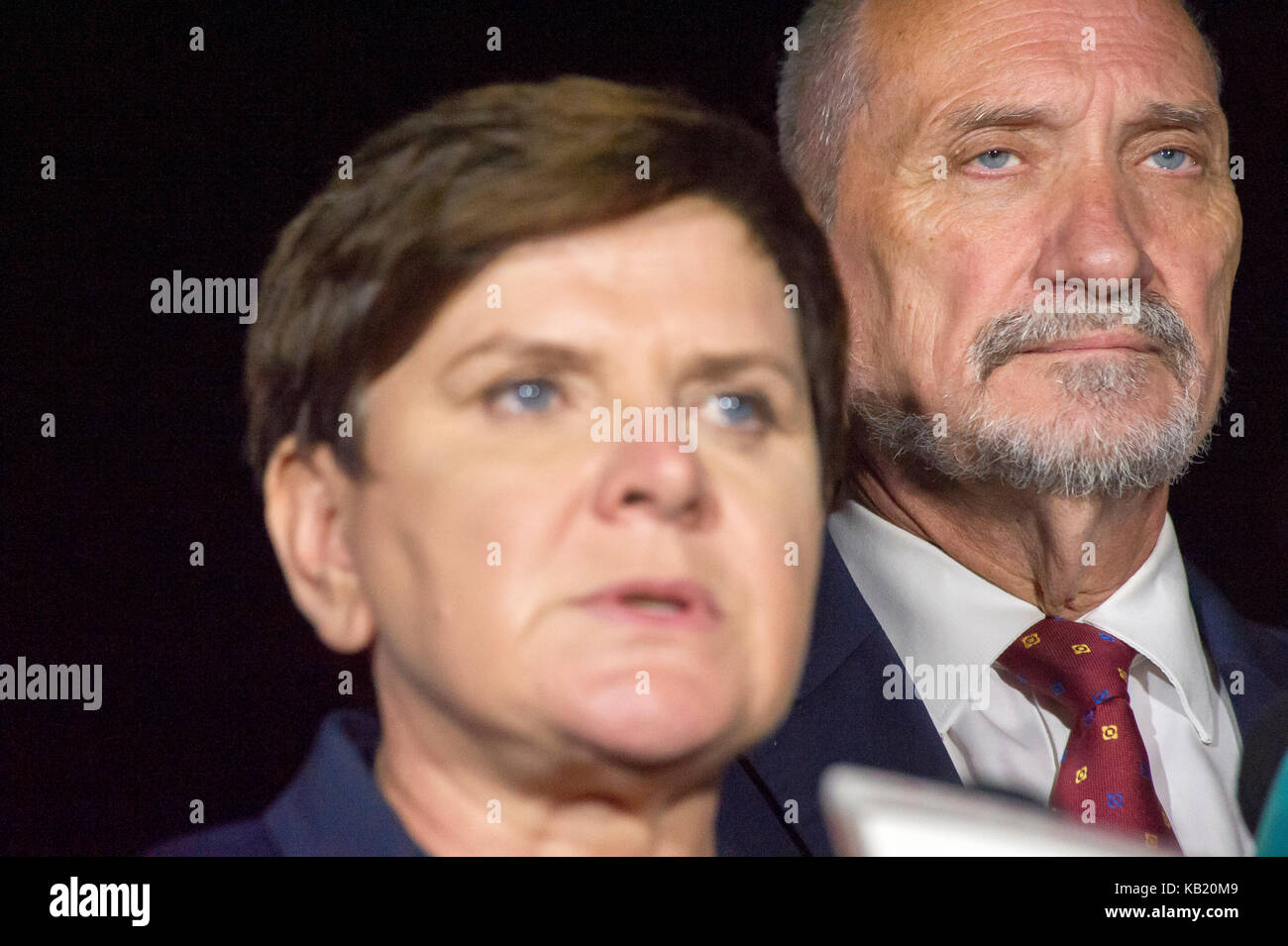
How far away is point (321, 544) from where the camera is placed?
4.54 feet

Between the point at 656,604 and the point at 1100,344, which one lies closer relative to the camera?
the point at 656,604

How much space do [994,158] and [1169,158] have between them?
0.20 meters

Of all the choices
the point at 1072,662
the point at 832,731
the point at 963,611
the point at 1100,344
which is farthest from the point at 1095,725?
the point at 1100,344

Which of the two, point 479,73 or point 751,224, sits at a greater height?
point 479,73

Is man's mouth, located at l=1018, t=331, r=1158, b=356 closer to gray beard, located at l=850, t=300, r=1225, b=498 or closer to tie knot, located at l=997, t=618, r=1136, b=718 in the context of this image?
gray beard, located at l=850, t=300, r=1225, b=498

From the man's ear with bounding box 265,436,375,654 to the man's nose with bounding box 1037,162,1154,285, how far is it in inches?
30.9

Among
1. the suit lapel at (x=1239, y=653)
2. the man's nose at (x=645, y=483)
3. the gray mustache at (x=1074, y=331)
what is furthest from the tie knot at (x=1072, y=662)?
the man's nose at (x=645, y=483)

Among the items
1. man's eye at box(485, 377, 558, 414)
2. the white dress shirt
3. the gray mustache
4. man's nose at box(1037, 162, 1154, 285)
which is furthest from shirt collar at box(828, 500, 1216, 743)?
man's eye at box(485, 377, 558, 414)

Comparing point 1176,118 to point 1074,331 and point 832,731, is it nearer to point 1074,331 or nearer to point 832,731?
point 1074,331

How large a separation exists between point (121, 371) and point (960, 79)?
930 millimetres
